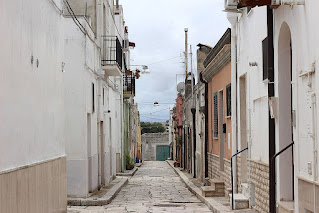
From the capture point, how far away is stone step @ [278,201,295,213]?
32.0ft

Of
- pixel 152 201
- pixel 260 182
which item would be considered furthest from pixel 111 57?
pixel 260 182

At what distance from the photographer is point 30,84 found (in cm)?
1038

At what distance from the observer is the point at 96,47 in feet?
69.1

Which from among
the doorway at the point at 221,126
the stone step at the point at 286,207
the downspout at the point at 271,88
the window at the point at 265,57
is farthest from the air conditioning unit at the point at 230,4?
the doorway at the point at 221,126

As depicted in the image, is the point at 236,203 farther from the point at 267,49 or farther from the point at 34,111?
the point at 34,111

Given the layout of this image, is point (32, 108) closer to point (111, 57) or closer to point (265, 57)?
point (265, 57)

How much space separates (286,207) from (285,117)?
1.72 meters

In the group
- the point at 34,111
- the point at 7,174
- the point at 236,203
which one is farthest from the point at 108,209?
the point at 7,174

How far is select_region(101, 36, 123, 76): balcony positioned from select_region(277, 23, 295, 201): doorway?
12421mm

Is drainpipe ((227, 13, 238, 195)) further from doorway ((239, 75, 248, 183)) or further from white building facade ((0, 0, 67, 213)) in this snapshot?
white building facade ((0, 0, 67, 213))

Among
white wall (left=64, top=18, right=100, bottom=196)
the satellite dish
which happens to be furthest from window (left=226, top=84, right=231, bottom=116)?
the satellite dish

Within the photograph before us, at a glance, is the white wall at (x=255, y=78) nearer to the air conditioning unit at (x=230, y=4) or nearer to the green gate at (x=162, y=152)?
the air conditioning unit at (x=230, y=4)

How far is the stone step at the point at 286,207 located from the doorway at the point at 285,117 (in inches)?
8.8

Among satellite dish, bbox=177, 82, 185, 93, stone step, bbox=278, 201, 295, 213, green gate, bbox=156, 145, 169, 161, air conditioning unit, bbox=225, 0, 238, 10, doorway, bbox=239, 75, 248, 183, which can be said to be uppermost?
satellite dish, bbox=177, 82, 185, 93
